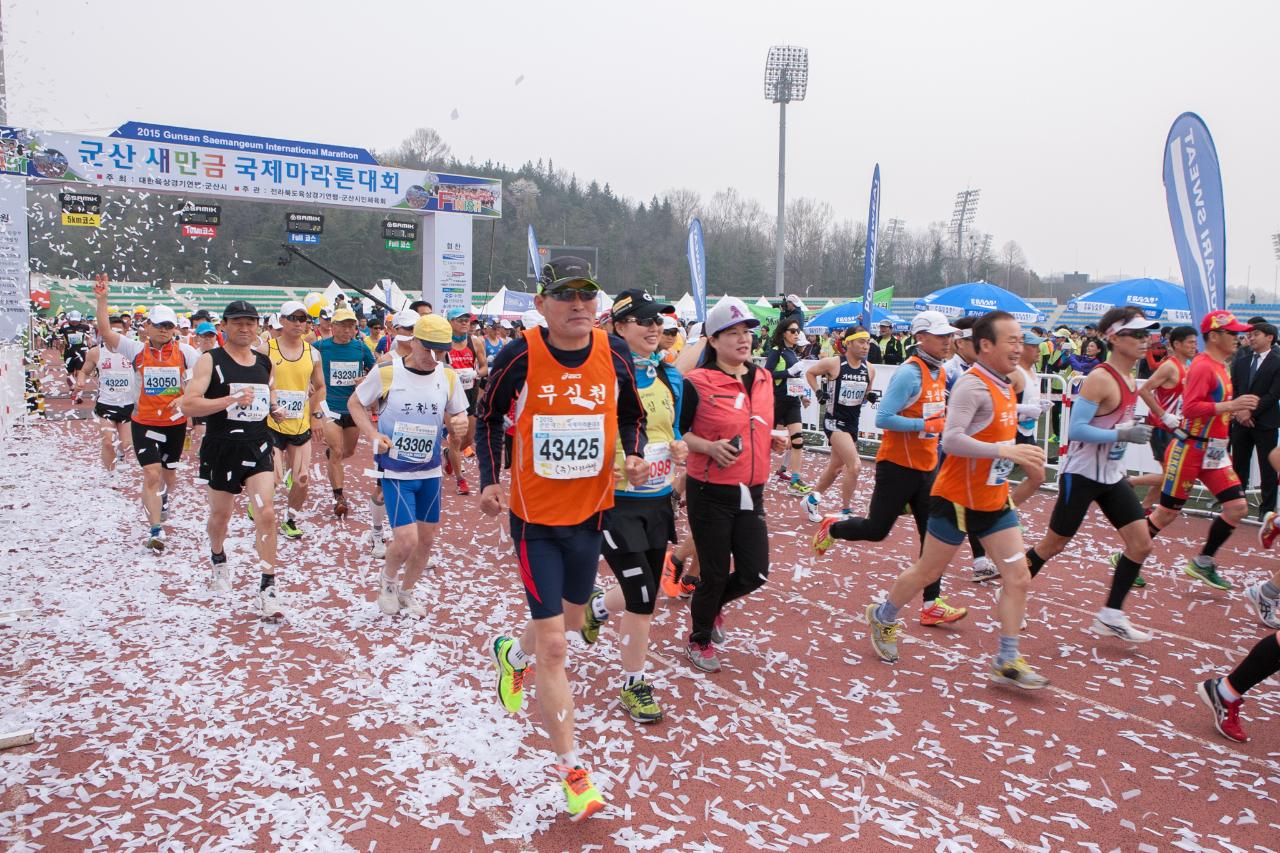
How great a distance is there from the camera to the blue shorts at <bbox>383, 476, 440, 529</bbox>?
584cm

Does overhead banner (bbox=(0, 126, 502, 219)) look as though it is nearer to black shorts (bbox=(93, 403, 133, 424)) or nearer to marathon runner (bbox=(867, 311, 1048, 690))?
black shorts (bbox=(93, 403, 133, 424))

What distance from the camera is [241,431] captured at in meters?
6.16

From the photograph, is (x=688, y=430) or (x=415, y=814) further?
(x=688, y=430)

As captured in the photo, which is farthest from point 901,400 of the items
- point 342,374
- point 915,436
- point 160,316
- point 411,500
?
point 160,316

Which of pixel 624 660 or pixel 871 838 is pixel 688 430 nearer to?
pixel 624 660

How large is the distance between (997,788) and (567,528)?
2.38 meters

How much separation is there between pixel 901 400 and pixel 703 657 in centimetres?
227

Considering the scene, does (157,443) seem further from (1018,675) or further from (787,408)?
(1018,675)

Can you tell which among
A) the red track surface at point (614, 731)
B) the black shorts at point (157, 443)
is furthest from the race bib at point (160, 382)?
the red track surface at point (614, 731)

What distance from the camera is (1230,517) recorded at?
6.77 metres

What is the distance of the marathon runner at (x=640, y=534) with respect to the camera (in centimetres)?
442

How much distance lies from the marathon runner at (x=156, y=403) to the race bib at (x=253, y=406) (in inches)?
93.0

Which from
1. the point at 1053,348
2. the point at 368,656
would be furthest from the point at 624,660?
the point at 1053,348

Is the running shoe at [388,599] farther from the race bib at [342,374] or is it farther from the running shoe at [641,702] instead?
the race bib at [342,374]
